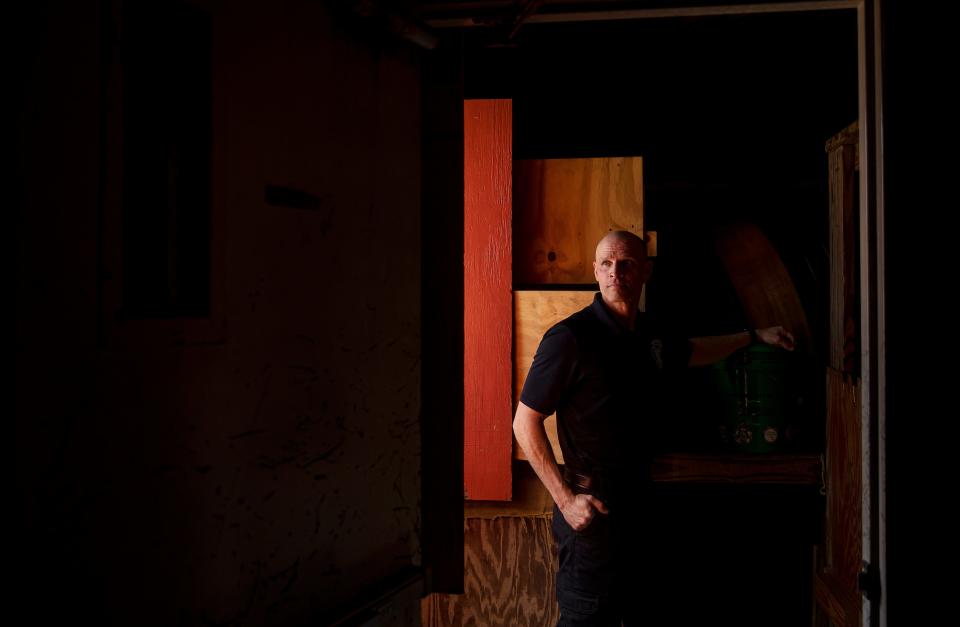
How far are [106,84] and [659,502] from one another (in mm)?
3360

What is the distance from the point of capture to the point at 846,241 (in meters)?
2.52

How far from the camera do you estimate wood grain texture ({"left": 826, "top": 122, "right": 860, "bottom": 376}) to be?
8.15 feet

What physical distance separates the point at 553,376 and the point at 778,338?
127 centimetres

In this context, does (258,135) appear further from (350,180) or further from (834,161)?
(834,161)

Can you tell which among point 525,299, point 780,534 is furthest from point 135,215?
point 780,534

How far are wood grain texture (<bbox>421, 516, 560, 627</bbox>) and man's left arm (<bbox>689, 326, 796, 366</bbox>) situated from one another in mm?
1087

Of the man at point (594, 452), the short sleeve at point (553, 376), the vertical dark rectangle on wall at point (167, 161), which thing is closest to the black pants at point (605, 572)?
the man at point (594, 452)

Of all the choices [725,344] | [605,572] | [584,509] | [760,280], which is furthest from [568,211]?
[605,572]

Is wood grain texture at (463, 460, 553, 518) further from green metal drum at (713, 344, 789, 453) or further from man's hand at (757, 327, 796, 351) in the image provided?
man's hand at (757, 327, 796, 351)

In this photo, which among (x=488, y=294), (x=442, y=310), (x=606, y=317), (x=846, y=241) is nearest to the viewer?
(x=442, y=310)

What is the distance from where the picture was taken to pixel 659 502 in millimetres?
3422

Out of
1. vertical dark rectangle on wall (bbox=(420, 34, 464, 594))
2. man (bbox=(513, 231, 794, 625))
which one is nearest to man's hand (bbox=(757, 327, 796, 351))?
man (bbox=(513, 231, 794, 625))

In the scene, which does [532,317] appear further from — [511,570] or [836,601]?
[836,601]

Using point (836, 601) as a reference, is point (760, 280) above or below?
above
